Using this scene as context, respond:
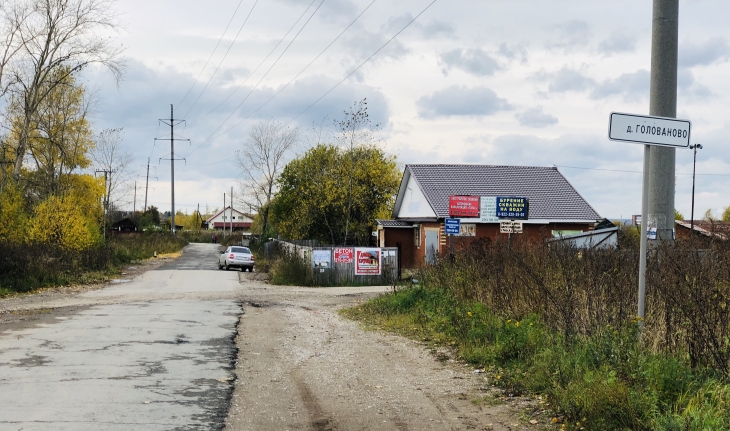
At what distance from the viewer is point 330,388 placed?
898 centimetres

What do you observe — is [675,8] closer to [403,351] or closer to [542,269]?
[542,269]

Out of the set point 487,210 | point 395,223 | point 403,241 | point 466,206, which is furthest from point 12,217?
point 487,210

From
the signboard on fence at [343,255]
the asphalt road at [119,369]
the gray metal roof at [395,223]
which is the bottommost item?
the asphalt road at [119,369]

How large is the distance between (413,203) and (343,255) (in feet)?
44.8

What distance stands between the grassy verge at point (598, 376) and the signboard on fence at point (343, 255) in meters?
20.1

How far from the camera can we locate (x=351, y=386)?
30.0 feet

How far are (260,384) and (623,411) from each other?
4446 millimetres

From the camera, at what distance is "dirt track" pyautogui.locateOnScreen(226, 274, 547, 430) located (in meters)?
7.33

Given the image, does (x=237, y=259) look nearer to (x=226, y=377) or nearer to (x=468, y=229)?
(x=468, y=229)

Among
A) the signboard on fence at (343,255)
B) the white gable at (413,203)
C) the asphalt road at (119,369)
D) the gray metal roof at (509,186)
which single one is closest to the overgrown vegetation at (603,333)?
the asphalt road at (119,369)

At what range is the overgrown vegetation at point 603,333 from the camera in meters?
6.65

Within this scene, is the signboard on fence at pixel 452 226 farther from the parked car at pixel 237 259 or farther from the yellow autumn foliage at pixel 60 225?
the parked car at pixel 237 259

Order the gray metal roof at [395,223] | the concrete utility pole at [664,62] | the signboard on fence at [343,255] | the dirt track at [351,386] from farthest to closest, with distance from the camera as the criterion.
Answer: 1. the gray metal roof at [395,223]
2. the signboard on fence at [343,255]
3. the concrete utility pole at [664,62]
4. the dirt track at [351,386]

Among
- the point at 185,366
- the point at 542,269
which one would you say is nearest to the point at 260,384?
the point at 185,366
